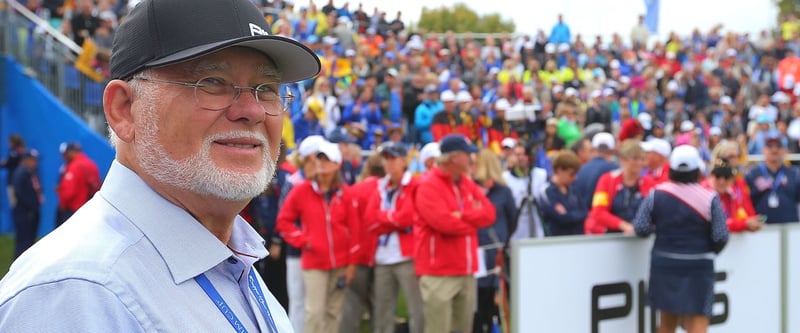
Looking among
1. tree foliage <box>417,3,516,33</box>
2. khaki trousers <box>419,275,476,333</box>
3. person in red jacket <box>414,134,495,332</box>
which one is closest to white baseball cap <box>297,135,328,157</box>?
person in red jacket <box>414,134,495,332</box>

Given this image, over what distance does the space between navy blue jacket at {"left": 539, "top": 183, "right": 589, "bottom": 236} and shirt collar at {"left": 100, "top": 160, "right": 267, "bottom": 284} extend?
671 centimetres

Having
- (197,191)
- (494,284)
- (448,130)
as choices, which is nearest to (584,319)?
(494,284)

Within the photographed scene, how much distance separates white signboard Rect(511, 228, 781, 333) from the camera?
615 cm

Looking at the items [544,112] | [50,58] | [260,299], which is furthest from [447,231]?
[50,58]

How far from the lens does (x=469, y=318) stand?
7406 mm

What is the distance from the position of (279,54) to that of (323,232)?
5.76 metres

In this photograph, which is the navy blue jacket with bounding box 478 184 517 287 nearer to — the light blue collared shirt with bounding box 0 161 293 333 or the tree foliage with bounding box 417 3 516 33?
the light blue collared shirt with bounding box 0 161 293 333

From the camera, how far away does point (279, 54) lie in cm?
178

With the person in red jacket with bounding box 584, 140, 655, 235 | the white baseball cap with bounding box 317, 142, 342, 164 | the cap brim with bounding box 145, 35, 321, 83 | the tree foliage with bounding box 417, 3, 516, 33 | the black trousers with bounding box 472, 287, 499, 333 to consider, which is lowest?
the black trousers with bounding box 472, 287, 499, 333

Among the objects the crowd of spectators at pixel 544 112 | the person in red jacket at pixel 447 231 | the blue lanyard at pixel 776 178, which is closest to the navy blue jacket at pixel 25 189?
the crowd of spectators at pixel 544 112

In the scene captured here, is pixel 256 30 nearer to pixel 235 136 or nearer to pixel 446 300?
pixel 235 136

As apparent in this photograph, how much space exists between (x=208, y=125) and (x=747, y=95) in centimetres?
2195

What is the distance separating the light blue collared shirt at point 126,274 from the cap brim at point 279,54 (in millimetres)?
232

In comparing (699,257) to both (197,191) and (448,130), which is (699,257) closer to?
(197,191)
